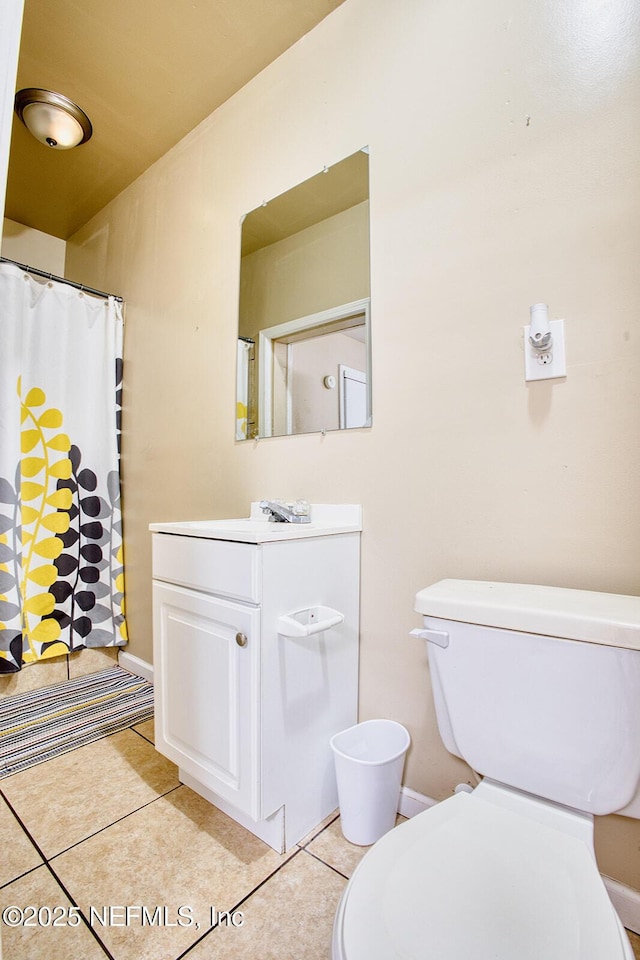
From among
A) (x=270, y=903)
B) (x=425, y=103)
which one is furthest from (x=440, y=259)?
(x=270, y=903)

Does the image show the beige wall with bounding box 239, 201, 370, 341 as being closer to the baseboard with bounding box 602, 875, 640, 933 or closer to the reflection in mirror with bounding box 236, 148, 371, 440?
the reflection in mirror with bounding box 236, 148, 371, 440

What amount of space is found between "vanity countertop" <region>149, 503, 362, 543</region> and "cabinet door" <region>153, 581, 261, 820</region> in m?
0.16

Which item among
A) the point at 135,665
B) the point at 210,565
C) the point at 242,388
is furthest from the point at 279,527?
the point at 135,665

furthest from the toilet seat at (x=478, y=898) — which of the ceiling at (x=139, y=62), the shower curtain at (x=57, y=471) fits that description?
the ceiling at (x=139, y=62)

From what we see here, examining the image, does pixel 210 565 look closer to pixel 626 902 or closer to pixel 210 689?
pixel 210 689

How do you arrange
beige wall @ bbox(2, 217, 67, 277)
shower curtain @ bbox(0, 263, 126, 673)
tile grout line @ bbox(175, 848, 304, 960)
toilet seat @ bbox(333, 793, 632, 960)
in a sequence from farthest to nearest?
beige wall @ bbox(2, 217, 67, 277), shower curtain @ bbox(0, 263, 126, 673), tile grout line @ bbox(175, 848, 304, 960), toilet seat @ bbox(333, 793, 632, 960)

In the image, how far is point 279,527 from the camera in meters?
1.28

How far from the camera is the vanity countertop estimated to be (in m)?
1.08

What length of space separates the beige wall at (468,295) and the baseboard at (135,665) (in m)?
0.96

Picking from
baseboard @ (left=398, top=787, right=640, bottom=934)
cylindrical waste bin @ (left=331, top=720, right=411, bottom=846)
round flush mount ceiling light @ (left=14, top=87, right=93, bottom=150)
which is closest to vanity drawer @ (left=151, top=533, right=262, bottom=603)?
cylindrical waste bin @ (left=331, top=720, right=411, bottom=846)

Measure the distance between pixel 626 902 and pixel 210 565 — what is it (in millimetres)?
1125

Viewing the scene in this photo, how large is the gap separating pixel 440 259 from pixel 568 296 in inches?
13.8

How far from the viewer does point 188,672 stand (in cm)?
121

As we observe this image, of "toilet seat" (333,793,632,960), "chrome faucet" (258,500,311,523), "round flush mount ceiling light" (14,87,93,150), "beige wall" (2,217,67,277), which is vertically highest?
"round flush mount ceiling light" (14,87,93,150)
